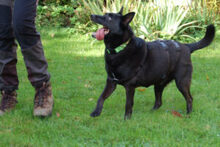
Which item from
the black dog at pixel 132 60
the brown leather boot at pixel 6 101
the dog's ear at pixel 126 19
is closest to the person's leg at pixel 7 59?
the brown leather boot at pixel 6 101

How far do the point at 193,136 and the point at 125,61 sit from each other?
3.28ft

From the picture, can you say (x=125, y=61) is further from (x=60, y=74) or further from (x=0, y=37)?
(x=60, y=74)

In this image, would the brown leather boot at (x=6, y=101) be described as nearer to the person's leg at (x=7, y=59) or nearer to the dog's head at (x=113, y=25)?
the person's leg at (x=7, y=59)

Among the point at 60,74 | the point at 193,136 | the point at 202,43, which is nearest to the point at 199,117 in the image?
the point at 193,136

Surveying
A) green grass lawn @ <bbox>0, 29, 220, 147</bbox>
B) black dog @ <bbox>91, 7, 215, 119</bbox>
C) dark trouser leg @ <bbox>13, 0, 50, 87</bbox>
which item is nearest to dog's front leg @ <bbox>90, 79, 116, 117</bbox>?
black dog @ <bbox>91, 7, 215, 119</bbox>

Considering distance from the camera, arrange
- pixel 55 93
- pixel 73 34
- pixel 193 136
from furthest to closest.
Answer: pixel 73 34
pixel 55 93
pixel 193 136

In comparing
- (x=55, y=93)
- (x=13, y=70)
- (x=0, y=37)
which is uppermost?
(x=0, y=37)

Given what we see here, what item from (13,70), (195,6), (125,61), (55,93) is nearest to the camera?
(125,61)

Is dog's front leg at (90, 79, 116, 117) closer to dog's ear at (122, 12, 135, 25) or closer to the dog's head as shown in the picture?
the dog's head

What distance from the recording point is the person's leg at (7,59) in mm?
3273

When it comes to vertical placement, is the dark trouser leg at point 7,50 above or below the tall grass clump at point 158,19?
above

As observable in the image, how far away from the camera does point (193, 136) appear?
297cm

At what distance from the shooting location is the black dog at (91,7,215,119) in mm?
3217

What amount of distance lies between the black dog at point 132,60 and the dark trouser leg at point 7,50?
901mm
